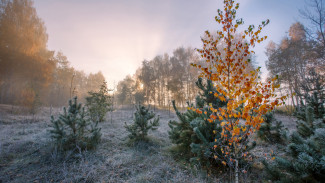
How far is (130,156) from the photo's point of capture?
5.52m

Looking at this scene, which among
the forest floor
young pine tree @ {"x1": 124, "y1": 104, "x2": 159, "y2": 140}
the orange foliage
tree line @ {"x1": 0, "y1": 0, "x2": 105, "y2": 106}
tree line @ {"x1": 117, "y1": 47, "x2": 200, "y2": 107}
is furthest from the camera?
tree line @ {"x1": 117, "y1": 47, "x2": 200, "y2": 107}

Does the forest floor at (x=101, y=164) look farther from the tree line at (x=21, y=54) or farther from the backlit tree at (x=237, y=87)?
the tree line at (x=21, y=54)

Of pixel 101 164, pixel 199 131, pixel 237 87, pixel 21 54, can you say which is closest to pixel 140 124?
pixel 101 164

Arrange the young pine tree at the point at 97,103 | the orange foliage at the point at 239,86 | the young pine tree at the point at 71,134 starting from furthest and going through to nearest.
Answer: the young pine tree at the point at 97,103, the young pine tree at the point at 71,134, the orange foliage at the point at 239,86

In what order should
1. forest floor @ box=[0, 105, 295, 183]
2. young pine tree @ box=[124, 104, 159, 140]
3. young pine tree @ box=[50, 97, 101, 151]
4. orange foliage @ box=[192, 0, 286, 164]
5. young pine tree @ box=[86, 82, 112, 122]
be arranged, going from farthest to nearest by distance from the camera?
young pine tree @ box=[86, 82, 112, 122] < young pine tree @ box=[124, 104, 159, 140] < young pine tree @ box=[50, 97, 101, 151] < forest floor @ box=[0, 105, 295, 183] < orange foliage @ box=[192, 0, 286, 164]

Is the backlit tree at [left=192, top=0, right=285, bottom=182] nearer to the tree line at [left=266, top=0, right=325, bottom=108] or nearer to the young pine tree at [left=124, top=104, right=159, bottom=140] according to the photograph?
the young pine tree at [left=124, top=104, right=159, bottom=140]

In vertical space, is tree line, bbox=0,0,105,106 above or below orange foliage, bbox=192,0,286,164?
above

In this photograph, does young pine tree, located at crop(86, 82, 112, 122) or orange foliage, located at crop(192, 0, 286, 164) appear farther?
young pine tree, located at crop(86, 82, 112, 122)

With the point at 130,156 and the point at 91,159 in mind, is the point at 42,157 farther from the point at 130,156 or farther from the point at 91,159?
the point at 130,156

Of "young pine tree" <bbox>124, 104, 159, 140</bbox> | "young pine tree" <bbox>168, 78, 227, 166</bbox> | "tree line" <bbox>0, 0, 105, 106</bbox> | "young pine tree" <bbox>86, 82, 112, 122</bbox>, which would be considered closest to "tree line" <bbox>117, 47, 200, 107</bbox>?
"young pine tree" <bbox>86, 82, 112, 122</bbox>

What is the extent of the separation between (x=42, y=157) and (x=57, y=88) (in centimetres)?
3085

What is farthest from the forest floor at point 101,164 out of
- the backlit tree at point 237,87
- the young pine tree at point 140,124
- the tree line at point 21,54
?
the tree line at point 21,54

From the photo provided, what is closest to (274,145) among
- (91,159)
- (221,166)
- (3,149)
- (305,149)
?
(221,166)

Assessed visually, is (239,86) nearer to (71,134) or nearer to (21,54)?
(71,134)
